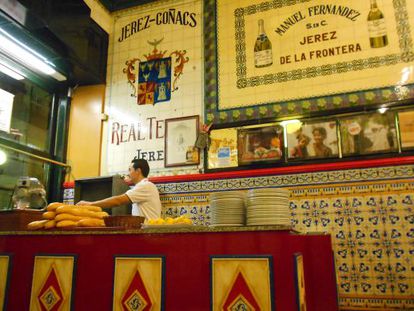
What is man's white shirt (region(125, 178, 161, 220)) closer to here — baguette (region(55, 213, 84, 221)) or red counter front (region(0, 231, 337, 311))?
baguette (region(55, 213, 84, 221))

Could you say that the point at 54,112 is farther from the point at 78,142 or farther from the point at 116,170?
the point at 116,170

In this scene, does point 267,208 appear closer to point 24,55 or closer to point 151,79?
point 151,79

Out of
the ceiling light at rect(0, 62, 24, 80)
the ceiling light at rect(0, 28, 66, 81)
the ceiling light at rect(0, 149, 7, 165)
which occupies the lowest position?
the ceiling light at rect(0, 149, 7, 165)

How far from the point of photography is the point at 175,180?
4.26 metres

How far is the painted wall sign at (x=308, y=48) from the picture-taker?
388 centimetres

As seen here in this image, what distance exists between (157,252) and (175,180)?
7.45ft

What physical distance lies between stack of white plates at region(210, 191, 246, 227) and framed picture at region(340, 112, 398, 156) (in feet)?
6.30

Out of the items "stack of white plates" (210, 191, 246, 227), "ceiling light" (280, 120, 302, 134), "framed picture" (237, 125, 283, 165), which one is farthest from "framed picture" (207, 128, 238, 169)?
"stack of white plates" (210, 191, 246, 227)

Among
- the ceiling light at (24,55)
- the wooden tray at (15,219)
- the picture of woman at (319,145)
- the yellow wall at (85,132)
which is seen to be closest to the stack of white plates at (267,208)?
the wooden tray at (15,219)

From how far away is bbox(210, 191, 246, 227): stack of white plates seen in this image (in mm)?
→ 2264

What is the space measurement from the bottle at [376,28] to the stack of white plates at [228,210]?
2.71 metres

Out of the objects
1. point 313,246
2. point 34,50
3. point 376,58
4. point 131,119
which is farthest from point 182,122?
point 313,246

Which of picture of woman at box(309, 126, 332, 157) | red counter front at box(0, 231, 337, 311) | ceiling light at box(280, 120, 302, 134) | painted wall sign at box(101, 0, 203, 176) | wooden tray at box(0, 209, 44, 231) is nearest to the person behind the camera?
red counter front at box(0, 231, 337, 311)

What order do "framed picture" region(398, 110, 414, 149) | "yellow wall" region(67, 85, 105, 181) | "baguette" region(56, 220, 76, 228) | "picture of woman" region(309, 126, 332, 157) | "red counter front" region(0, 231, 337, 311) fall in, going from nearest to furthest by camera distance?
"red counter front" region(0, 231, 337, 311)
"baguette" region(56, 220, 76, 228)
"framed picture" region(398, 110, 414, 149)
"picture of woman" region(309, 126, 332, 157)
"yellow wall" region(67, 85, 105, 181)
